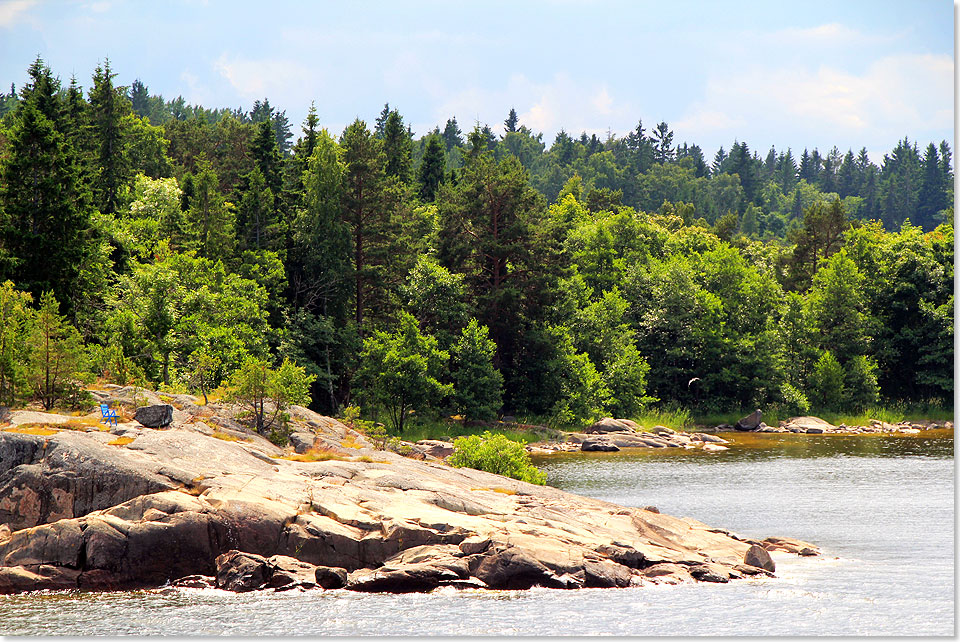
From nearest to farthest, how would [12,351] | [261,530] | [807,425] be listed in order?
[261,530] → [12,351] → [807,425]

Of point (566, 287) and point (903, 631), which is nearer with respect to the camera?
point (903, 631)

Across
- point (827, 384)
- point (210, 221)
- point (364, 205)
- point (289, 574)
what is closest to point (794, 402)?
point (827, 384)

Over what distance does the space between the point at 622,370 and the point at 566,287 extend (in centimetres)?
893

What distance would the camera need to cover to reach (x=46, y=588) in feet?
91.3

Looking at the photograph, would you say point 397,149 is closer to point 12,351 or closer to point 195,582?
point 12,351

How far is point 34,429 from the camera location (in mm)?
32312

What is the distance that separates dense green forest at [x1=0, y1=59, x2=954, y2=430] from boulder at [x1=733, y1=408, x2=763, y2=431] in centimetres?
497

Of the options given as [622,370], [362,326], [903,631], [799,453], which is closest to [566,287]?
[622,370]

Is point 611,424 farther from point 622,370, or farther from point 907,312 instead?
point 907,312

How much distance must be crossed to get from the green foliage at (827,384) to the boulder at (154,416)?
Result: 7332 cm

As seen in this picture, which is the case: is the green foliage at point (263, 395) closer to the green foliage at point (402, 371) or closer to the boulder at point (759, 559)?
the boulder at point (759, 559)

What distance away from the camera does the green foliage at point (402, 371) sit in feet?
235

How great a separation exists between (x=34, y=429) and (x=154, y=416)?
4.66 metres

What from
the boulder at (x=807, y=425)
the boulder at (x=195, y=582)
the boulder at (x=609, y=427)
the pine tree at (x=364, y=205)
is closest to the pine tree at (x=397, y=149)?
the pine tree at (x=364, y=205)
